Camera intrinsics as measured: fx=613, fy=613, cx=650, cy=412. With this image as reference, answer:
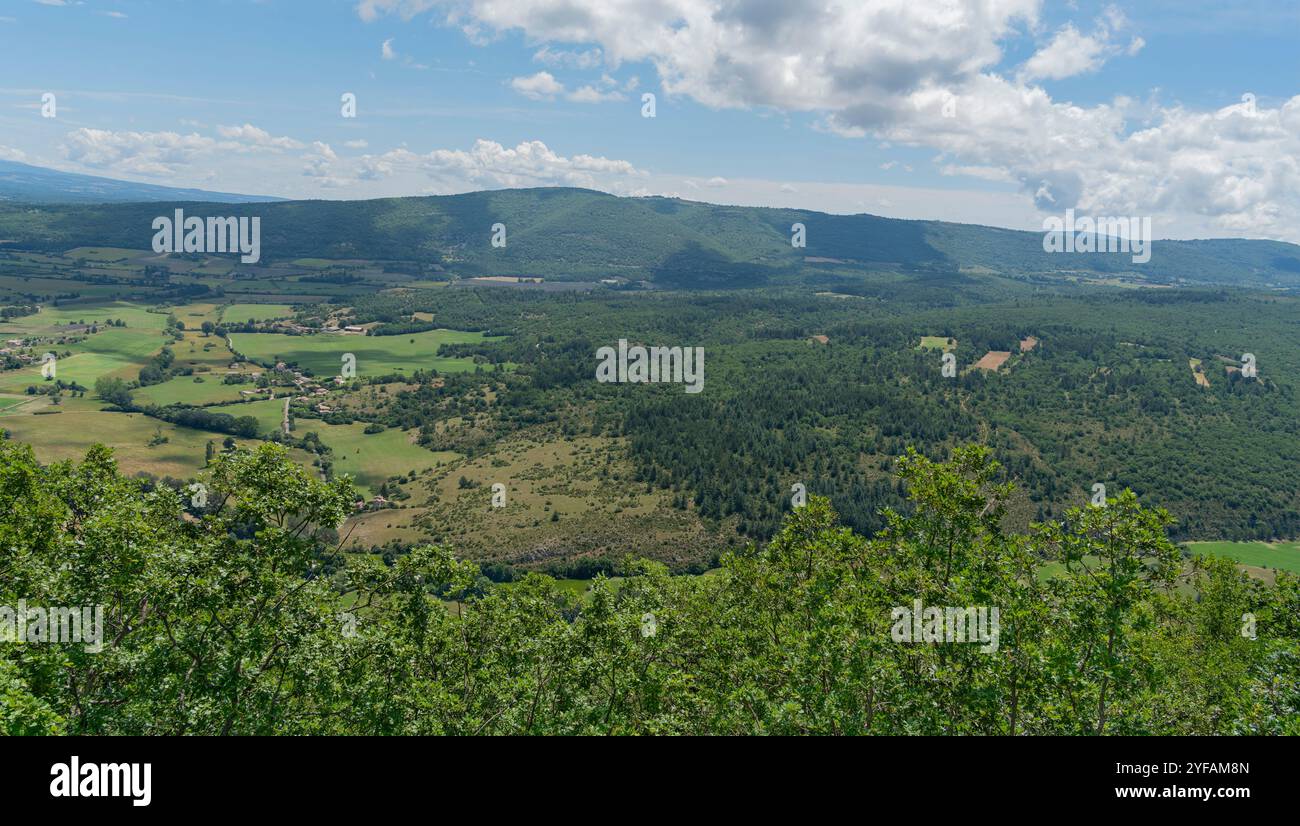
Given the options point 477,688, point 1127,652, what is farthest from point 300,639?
point 1127,652

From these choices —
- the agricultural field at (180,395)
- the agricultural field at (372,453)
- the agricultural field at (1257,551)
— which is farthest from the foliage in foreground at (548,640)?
the agricultural field at (180,395)

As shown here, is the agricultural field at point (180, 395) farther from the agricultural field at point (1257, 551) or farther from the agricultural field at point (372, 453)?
the agricultural field at point (1257, 551)

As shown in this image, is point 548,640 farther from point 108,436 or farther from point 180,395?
point 180,395

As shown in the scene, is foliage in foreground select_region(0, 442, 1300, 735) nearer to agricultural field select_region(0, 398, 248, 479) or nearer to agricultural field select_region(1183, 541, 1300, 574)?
agricultural field select_region(1183, 541, 1300, 574)

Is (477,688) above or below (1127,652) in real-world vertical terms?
below

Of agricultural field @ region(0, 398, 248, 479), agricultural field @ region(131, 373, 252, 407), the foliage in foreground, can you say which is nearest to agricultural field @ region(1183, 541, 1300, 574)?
the foliage in foreground

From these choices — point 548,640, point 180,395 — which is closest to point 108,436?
point 180,395
